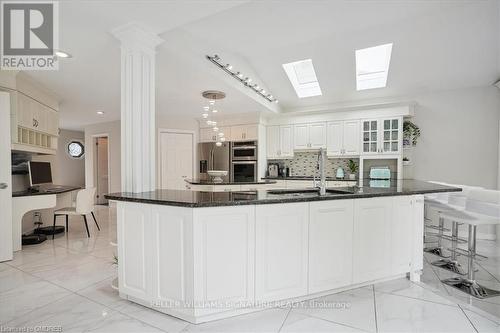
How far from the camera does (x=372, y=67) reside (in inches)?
185

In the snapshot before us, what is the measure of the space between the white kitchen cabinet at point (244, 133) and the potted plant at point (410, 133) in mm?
2921

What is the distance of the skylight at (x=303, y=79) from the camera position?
4.85 metres

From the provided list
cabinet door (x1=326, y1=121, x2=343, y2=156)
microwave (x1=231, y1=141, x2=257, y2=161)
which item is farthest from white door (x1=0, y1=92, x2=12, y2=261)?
cabinet door (x1=326, y1=121, x2=343, y2=156)

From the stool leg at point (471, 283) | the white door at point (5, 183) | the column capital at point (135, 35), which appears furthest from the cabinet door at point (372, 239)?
the white door at point (5, 183)

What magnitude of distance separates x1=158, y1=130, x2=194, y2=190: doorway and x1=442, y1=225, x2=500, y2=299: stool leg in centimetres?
537

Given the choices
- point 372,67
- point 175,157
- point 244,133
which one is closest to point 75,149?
point 175,157

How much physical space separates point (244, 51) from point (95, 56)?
1941 millimetres

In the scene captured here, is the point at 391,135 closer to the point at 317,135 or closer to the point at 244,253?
the point at 317,135

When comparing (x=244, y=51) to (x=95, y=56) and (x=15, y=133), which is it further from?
(x=15, y=133)

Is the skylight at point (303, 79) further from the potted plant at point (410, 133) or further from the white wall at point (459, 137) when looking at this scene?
the white wall at point (459, 137)

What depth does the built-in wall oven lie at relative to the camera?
5.87 m

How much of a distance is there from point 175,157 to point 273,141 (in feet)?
8.01

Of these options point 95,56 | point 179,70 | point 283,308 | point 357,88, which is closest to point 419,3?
point 357,88

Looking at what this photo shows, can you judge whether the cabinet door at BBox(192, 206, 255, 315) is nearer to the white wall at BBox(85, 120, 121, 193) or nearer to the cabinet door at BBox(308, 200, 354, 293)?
the cabinet door at BBox(308, 200, 354, 293)
